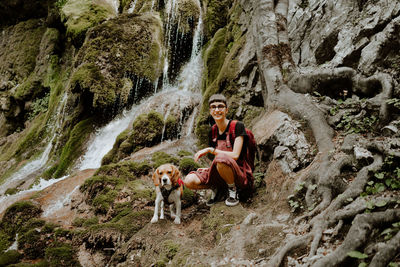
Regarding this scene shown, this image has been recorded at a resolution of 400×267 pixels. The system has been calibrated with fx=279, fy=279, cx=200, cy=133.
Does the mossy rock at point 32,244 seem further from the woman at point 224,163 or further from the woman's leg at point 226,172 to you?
the woman's leg at point 226,172

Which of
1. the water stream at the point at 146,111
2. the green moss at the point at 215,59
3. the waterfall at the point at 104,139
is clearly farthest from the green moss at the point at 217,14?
the waterfall at the point at 104,139

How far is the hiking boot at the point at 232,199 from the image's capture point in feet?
13.2

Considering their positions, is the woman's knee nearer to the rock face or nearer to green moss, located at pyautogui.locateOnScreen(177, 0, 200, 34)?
the rock face

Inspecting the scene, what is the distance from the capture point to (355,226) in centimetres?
213

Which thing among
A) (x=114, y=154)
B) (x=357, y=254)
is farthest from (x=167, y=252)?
(x=114, y=154)

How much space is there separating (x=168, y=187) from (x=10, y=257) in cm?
295

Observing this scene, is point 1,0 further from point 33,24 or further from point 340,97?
point 340,97

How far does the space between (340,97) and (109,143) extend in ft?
28.0

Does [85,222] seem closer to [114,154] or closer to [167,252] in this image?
[167,252]

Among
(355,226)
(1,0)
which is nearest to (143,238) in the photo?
(355,226)

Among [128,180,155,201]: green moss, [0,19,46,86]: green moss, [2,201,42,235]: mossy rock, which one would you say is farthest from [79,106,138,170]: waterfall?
[0,19,46,86]: green moss

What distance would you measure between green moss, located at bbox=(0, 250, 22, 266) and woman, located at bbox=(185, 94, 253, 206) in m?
3.13

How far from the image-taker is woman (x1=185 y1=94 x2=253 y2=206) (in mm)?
3895

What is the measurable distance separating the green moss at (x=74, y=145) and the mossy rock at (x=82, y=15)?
18.4 ft
